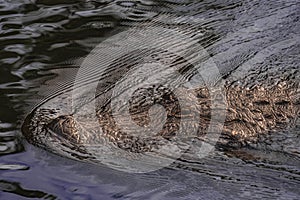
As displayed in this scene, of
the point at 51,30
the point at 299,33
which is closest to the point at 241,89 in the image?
the point at 299,33

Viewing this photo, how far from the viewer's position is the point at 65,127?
2.60 m

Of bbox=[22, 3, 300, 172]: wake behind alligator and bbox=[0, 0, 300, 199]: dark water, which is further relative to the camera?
bbox=[22, 3, 300, 172]: wake behind alligator

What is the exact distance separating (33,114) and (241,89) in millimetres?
871

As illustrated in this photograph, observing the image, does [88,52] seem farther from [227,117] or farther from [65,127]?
[227,117]

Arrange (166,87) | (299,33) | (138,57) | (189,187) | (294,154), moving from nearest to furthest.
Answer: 1. (189,187)
2. (294,154)
3. (166,87)
4. (138,57)
5. (299,33)

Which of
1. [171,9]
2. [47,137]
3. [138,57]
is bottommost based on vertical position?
[47,137]

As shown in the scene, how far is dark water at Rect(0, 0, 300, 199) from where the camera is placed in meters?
2.28

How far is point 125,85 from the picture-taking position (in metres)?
2.95

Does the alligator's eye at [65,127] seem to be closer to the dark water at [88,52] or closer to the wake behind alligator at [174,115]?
the wake behind alligator at [174,115]

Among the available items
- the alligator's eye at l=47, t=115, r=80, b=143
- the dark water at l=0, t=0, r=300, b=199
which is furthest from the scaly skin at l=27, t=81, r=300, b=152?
the dark water at l=0, t=0, r=300, b=199

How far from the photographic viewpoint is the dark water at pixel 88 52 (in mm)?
2275

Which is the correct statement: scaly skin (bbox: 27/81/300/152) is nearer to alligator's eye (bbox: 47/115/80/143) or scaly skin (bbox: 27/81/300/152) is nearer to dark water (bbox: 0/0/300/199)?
alligator's eye (bbox: 47/115/80/143)

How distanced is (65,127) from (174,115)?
416mm

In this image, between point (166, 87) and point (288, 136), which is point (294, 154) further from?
point (166, 87)
